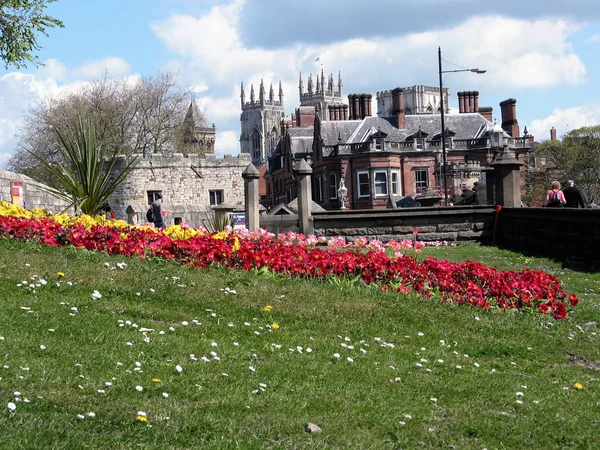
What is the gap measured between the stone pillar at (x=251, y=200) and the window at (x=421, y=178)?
142 ft

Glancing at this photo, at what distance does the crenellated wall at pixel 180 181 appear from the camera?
1645 inches

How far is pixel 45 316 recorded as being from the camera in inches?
276

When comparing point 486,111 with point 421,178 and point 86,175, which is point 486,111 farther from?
point 86,175

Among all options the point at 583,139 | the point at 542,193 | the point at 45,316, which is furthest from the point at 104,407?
the point at 583,139

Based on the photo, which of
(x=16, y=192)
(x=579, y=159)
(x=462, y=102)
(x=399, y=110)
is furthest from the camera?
(x=579, y=159)

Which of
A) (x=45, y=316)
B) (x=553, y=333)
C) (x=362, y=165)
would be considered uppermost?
(x=362, y=165)

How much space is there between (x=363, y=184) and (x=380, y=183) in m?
1.46

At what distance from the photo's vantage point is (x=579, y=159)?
6794 cm

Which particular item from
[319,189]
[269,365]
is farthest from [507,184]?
[319,189]

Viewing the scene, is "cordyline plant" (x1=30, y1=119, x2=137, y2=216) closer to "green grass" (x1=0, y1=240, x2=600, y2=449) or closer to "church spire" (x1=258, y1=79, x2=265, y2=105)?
"green grass" (x1=0, y1=240, x2=600, y2=449)

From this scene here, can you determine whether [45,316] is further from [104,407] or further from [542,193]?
[542,193]

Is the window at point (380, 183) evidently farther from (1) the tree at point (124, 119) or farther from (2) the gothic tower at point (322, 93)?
(2) the gothic tower at point (322, 93)

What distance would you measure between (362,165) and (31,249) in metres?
52.1

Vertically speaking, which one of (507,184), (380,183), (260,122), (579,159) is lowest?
(507,184)
